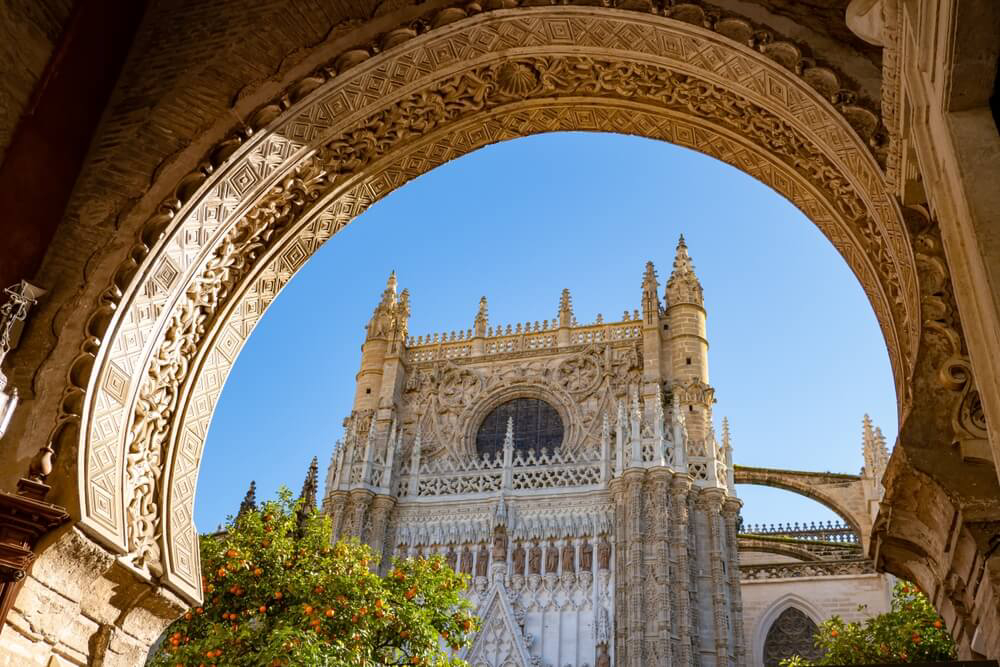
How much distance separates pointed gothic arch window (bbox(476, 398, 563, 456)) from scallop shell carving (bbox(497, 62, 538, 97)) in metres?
22.4

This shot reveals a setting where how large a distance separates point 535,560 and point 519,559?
43 cm

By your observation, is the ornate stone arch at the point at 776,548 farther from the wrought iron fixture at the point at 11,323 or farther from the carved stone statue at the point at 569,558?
the wrought iron fixture at the point at 11,323

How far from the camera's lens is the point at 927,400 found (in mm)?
3463

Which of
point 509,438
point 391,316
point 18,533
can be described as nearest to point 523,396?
point 509,438

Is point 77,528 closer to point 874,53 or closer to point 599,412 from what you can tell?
point 874,53

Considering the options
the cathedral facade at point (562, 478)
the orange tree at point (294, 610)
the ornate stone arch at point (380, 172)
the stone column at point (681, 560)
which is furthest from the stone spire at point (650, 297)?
the ornate stone arch at point (380, 172)

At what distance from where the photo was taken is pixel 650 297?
28.9 meters

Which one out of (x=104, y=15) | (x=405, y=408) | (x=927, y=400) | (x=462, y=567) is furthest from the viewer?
(x=405, y=408)

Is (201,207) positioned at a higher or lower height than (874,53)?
lower

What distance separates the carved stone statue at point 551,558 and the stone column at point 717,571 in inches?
157

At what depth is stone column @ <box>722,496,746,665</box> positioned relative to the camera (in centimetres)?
2216

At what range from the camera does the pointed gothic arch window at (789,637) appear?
1069 inches

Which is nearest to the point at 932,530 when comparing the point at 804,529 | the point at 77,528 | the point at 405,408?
the point at 77,528

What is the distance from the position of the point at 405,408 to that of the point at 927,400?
2631 centimetres
